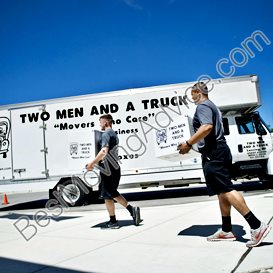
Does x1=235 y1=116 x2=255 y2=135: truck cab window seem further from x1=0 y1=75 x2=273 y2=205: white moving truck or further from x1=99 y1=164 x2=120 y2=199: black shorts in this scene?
x1=99 y1=164 x2=120 y2=199: black shorts

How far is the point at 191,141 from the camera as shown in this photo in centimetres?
362

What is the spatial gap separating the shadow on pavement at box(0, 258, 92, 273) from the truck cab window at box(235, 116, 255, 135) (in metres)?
7.52

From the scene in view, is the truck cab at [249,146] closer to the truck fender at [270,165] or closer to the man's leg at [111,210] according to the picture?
the truck fender at [270,165]

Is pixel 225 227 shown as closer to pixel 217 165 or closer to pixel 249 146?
pixel 217 165

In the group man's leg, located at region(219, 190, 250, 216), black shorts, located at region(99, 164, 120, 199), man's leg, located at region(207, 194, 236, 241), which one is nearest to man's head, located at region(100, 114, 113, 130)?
black shorts, located at region(99, 164, 120, 199)

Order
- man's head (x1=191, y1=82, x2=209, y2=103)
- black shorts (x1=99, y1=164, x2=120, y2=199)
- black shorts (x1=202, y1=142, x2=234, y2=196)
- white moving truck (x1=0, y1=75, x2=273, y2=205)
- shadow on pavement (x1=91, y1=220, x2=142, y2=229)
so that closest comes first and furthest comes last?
black shorts (x1=202, y1=142, x2=234, y2=196) → man's head (x1=191, y1=82, x2=209, y2=103) → black shorts (x1=99, y1=164, x2=120, y2=199) → shadow on pavement (x1=91, y1=220, x2=142, y2=229) → white moving truck (x1=0, y1=75, x2=273, y2=205)

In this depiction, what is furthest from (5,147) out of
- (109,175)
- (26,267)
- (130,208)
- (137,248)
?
(137,248)

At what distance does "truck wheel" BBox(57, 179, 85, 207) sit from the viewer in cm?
920

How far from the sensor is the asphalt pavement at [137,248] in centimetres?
301

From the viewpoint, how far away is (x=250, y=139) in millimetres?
9438

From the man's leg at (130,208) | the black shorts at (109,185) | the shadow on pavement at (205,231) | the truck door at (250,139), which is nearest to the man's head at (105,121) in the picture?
the black shorts at (109,185)

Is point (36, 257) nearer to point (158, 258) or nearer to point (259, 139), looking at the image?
point (158, 258)

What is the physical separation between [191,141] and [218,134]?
0.33 metres

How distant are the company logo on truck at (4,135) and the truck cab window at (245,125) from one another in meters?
6.90
